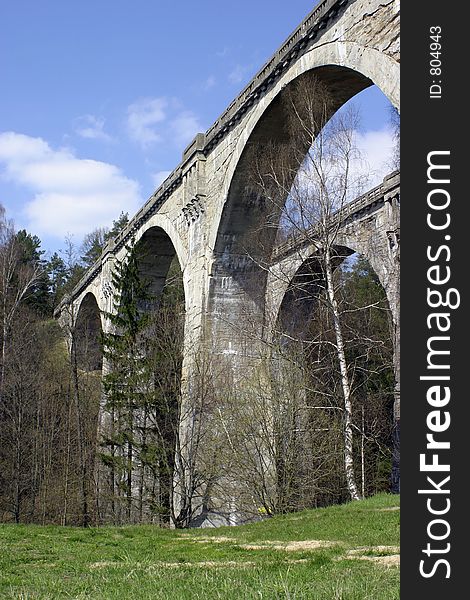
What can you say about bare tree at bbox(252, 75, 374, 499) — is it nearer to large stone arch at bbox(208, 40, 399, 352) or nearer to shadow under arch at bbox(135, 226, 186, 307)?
large stone arch at bbox(208, 40, 399, 352)

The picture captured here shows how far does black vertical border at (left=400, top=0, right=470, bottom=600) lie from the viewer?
7.40 feet

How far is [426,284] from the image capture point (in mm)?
2320

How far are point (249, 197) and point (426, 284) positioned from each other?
1451 centimetres

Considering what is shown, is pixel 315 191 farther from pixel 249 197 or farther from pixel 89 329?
pixel 89 329

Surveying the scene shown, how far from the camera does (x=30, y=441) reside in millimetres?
27094

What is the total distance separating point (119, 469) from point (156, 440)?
1.53m

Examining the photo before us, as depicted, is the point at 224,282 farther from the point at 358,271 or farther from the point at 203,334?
the point at 358,271

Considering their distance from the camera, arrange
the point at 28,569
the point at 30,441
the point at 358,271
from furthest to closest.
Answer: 1. the point at 358,271
2. the point at 30,441
3. the point at 28,569

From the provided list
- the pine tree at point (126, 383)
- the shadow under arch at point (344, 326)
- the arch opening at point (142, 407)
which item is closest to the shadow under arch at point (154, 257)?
the arch opening at point (142, 407)

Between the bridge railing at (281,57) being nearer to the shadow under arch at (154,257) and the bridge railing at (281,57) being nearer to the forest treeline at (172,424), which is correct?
the forest treeline at (172,424)

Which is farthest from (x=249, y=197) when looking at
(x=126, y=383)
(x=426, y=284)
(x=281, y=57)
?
(x=426, y=284)

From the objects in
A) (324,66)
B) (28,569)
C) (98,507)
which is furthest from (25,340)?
(28,569)

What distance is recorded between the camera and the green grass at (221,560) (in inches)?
163

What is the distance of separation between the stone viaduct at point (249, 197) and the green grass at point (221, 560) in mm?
3225
